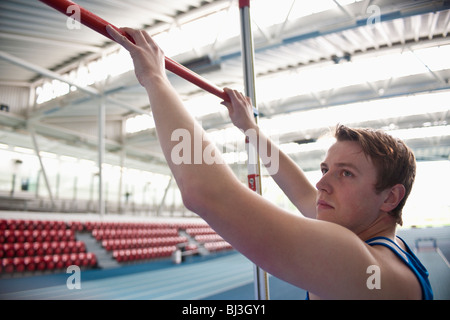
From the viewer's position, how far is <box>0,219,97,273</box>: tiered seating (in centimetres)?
772

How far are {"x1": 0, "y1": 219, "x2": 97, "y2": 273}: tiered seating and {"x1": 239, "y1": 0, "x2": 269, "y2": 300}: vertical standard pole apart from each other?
26.9 ft

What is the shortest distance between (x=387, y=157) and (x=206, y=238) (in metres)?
15.2

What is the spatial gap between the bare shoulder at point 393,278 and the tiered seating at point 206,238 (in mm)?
14047

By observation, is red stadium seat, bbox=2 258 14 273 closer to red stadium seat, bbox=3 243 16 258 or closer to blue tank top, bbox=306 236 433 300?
red stadium seat, bbox=3 243 16 258

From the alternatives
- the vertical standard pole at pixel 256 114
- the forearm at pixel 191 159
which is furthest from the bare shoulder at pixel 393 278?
the vertical standard pole at pixel 256 114

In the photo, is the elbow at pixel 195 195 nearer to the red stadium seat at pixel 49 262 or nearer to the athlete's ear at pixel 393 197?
the athlete's ear at pixel 393 197

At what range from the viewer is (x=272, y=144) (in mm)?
1326

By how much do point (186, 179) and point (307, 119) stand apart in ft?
48.3

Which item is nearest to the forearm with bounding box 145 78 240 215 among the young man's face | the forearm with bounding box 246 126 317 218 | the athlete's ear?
the young man's face

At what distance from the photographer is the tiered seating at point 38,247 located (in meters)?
7.72

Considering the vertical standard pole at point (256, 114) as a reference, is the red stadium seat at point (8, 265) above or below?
below

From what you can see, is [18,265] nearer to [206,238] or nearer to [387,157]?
[206,238]
